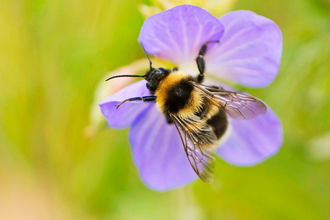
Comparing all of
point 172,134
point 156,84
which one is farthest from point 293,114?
point 156,84

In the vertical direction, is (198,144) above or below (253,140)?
above

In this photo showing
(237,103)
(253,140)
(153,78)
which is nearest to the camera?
(237,103)

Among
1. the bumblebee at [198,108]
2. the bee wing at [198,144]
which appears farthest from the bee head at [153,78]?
the bee wing at [198,144]

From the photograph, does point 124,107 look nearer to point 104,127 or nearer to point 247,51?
point 104,127

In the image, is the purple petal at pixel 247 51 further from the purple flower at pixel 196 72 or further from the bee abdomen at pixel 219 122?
the bee abdomen at pixel 219 122

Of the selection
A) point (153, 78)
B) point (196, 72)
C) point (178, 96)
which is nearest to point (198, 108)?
point (178, 96)

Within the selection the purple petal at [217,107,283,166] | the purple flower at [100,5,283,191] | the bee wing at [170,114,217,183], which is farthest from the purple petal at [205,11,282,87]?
the bee wing at [170,114,217,183]

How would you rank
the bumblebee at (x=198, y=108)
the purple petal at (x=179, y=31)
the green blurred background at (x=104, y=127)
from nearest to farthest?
the purple petal at (x=179, y=31) < the bumblebee at (x=198, y=108) < the green blurred background at (x=104, y=127)

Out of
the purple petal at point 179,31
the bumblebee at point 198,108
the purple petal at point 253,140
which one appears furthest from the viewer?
the purple petal at point 253,140
